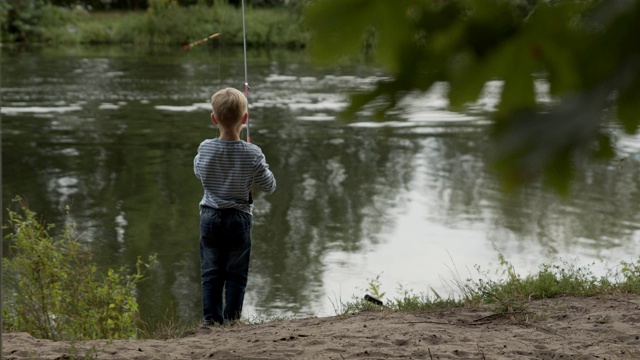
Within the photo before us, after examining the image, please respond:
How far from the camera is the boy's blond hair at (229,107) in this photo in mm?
4496

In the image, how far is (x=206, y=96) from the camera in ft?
62.0

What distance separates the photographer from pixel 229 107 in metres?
4.52

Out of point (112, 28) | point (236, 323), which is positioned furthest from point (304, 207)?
point (112, 28)

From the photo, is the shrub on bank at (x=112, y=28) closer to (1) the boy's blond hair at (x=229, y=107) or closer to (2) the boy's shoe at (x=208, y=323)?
(2) the boy's shoe at (x=208, y=323)

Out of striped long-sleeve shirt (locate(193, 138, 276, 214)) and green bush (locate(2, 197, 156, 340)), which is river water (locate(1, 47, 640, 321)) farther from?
→ green bush (locate(2, 197, 156, 340))

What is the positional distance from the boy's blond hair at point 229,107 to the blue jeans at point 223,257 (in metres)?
0.41

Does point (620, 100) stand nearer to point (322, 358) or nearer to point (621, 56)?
point (621, 56)

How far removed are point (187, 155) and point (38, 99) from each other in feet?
20.7

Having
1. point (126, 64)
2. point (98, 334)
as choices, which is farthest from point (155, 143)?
point (126, 64)

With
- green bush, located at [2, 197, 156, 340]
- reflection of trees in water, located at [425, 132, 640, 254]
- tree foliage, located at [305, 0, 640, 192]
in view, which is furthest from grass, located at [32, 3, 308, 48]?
tree foliage, located at [305, 0, 640, 192]

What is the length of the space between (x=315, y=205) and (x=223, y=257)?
5.16 meters

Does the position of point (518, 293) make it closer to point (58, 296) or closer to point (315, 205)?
point (58, 296)

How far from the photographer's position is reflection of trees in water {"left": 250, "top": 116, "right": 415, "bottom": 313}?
729cm

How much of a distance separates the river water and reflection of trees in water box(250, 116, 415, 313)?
0.07 feet
